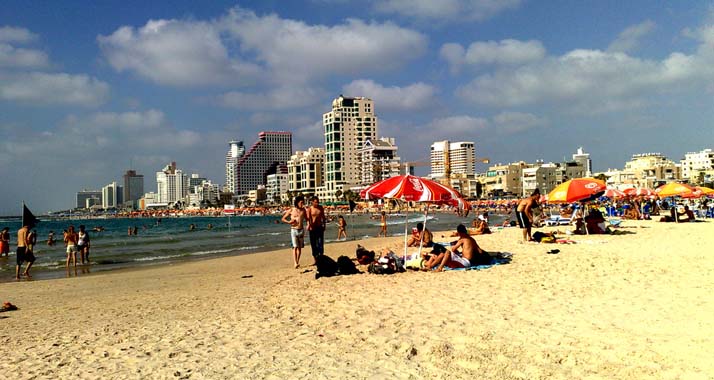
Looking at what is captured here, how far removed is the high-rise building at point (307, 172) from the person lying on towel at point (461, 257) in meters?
139

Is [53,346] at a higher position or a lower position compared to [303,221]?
lower

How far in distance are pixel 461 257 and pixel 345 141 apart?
132592mm

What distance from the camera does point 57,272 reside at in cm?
1527

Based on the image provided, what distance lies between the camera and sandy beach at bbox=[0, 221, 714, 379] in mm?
4336

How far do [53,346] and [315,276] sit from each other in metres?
5.23

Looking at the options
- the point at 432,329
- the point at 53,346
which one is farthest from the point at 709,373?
the point at 53,346

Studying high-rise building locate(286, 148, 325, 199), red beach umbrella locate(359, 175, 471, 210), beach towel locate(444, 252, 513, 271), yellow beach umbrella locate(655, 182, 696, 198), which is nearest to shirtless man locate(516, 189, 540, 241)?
beach towel locate(444, 252, 513, 271)

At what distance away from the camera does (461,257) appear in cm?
1002

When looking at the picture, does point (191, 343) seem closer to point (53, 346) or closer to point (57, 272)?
point (53, 346)

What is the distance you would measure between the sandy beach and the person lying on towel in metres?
0.39

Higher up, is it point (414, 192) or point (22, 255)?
point (414, 192)

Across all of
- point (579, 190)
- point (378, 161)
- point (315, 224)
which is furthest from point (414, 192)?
point (378, 161)

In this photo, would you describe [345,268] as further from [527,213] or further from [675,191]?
[675,191]

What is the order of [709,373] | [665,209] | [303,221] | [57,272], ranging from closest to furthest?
1. [709,373]
2. [303,221]
3. [57,272]
4. [665,209]
